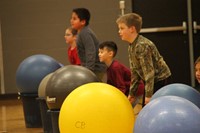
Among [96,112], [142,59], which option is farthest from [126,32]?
[96,112]

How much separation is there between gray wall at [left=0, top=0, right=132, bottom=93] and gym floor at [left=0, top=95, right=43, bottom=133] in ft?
1.24

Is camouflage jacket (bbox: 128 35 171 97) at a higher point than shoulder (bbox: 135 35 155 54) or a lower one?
lower

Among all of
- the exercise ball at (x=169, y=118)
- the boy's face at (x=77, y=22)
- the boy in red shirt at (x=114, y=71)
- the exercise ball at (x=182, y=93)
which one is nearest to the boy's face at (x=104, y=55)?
the boy in red shirt at (x=114, y=71)

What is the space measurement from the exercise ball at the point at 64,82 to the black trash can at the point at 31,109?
206cm

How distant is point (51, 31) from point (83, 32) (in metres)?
4.56

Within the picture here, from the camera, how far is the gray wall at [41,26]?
12547mm

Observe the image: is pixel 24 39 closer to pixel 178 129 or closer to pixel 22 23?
pixel 22 23

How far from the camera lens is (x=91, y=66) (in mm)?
8117

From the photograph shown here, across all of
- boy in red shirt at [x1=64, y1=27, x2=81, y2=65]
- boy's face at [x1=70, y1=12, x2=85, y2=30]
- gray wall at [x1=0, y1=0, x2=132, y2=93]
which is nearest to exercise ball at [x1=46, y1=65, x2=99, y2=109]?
boy's face at [x1=70, y1=12, x2=85, y2=30]

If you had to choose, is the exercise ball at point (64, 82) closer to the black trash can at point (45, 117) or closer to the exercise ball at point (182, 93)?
the black trash can at point (45, 117)

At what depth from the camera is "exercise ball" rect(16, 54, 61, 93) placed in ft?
26.8

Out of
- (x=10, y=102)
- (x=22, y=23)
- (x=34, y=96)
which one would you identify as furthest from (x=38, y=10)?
(x=34, y=96)

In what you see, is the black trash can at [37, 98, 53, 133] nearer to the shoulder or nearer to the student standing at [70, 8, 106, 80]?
the student standing at [70, 8, 106, 80]

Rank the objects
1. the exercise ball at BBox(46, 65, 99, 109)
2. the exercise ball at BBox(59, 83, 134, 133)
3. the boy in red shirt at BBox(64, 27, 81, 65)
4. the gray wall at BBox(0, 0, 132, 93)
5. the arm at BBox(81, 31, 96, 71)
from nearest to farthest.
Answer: the exercise ball at BBox(59, 83, 134, 133), the exercise ball at BBox(46, 65, 99, 109), the arm at BBox(81, 31, 96, 71), the boy in red shirt at BBox(64, 27, 81, 65), the gray wall at BBox(0, 0, 132, 93)
